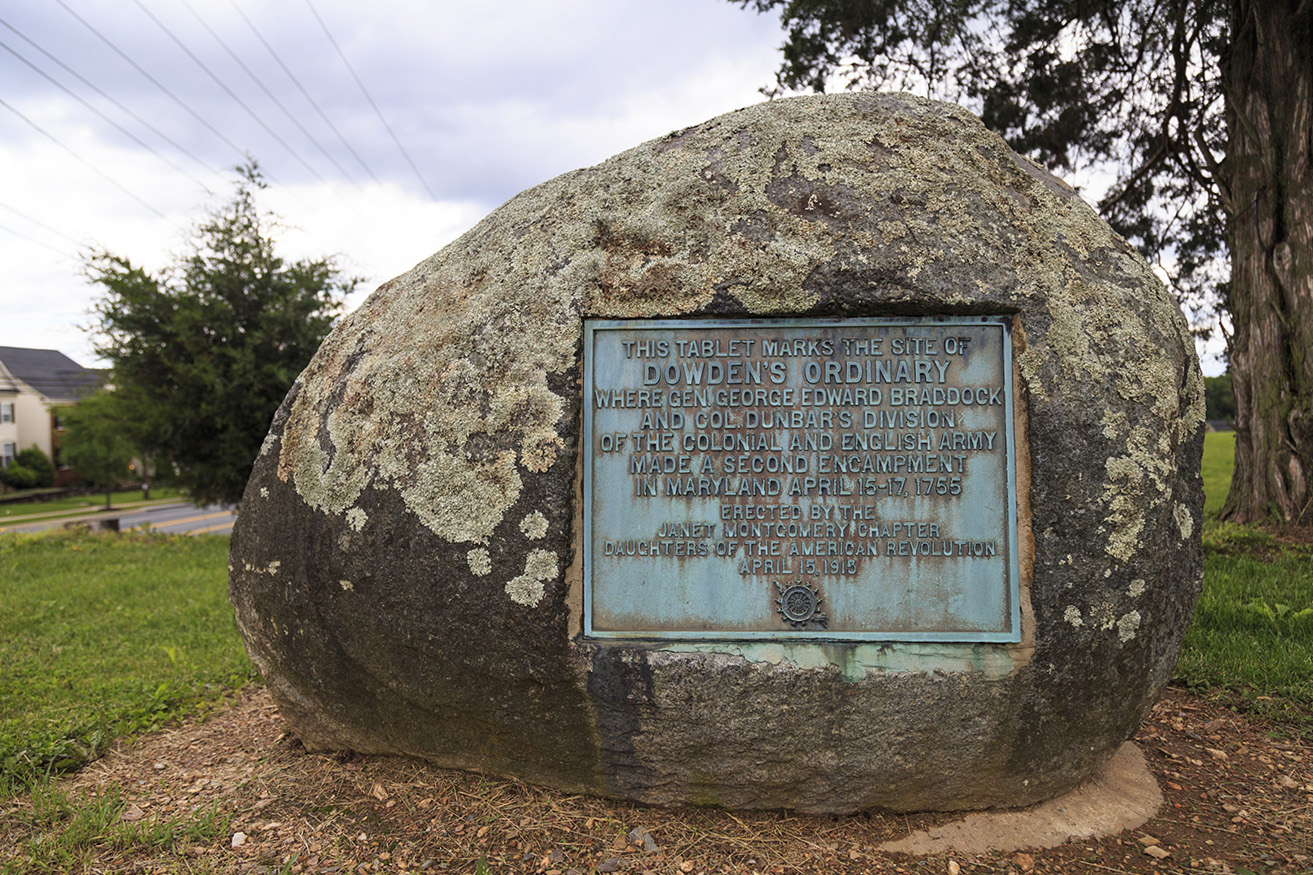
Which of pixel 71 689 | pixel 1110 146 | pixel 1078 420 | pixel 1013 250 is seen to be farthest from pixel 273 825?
pixel 1110 146

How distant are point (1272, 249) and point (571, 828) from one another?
7131mm

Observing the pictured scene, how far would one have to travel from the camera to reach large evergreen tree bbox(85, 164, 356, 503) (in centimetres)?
973

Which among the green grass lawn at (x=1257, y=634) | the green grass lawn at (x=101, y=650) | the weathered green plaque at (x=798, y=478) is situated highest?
the weathered green plaque at (x=798, y=478)

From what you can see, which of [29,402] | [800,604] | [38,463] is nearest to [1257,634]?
[800,604]

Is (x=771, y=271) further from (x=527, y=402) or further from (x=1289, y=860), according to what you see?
(x=1289, y=860)

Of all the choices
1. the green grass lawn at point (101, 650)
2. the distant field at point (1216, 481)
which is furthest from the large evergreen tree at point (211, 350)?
the distant field at point (1216, 481)

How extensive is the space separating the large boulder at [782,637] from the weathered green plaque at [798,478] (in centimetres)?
7

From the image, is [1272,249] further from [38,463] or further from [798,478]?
[38,463]

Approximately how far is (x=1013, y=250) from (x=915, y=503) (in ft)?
3.07

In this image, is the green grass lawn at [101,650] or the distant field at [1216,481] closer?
the green grass lawn at [101,650]

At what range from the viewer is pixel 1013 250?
2.70m

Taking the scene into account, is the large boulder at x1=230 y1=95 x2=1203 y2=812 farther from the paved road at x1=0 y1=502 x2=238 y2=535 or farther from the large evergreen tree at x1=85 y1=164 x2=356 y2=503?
the paved road at x1=0 y1=502 x2=238 y2=535

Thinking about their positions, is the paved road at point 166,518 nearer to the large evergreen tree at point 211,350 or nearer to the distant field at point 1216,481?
the large evergreen tree at point 211,350

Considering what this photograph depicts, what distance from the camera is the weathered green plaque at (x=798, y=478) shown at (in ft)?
8.72
